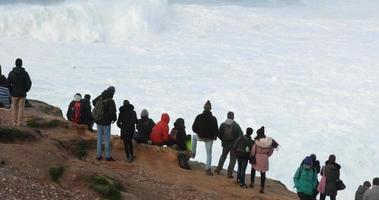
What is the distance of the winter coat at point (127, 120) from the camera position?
40.5 feet

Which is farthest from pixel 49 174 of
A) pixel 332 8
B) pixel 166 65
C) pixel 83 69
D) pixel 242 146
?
pixel 332 8

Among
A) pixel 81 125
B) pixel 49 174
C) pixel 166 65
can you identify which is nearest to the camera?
pixel 49 174

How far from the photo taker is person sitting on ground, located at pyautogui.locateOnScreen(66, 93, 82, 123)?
13773mm

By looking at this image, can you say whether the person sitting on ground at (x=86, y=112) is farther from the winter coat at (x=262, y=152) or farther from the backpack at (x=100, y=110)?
the winter coat at (x=262, y=152)

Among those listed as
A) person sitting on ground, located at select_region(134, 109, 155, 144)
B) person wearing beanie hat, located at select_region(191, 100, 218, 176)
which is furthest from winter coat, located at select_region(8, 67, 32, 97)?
person wearing beanie hat, located at select_region(191, 100, 218, 176)

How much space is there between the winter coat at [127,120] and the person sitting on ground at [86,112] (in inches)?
58.7

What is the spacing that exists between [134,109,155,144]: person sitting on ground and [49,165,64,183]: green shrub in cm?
387

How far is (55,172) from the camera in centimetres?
965

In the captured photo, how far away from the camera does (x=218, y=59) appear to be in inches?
1478

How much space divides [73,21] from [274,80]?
16572 millimetres

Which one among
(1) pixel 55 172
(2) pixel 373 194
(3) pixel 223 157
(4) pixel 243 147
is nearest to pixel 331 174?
(4) pixel 243 147

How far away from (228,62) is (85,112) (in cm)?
2332

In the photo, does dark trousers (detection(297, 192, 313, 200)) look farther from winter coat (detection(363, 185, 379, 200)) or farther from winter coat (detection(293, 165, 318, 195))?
winter coat (detection(363, 185, 379, 200))

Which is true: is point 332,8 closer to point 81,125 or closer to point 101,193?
point 81,125
